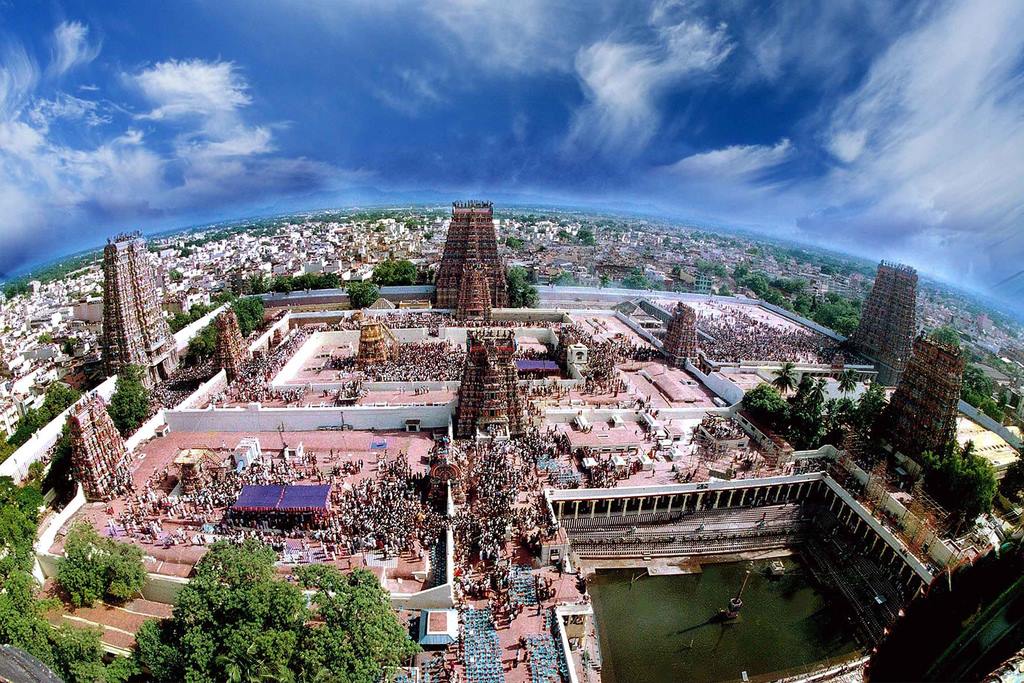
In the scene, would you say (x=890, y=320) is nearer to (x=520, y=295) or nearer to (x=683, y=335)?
(x=683, y=335)

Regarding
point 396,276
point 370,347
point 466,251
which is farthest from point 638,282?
point 370,347

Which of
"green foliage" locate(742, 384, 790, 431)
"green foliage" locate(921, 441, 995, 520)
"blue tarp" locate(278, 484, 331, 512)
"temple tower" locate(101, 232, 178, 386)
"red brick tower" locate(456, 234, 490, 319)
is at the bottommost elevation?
"green foliage" locate(921, 441, 995, 520)

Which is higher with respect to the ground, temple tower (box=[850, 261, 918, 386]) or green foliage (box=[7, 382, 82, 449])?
temple tower (box=[850, 261, 918, 386])

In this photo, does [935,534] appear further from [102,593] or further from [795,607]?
[102,593]

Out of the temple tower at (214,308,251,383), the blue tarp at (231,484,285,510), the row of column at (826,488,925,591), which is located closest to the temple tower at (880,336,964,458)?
the row of column at (826,488,925,591)

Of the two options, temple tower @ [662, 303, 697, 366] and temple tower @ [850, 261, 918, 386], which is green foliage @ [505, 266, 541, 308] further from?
temple tower @ [850, 261, 918, 386]

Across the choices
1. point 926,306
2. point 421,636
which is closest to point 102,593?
point 421,636

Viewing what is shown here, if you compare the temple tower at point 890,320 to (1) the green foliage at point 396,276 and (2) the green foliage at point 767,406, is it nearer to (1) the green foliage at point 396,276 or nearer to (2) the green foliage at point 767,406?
(2) the green foliage at point 767,406
